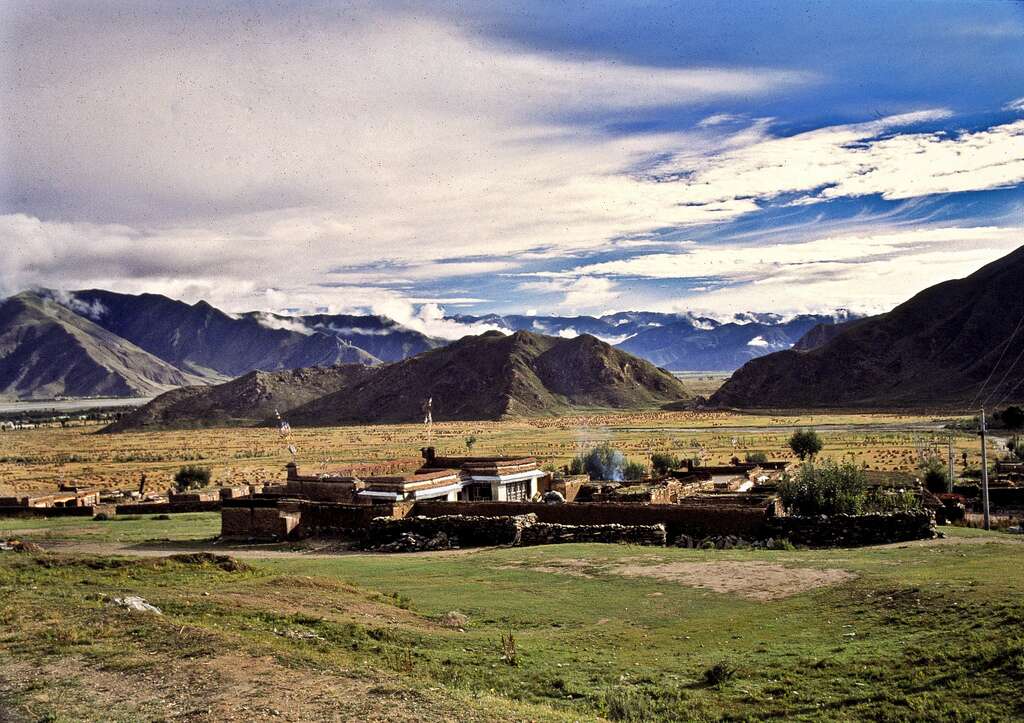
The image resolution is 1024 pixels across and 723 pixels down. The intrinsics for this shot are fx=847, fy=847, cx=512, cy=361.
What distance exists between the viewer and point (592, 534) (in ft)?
88.4

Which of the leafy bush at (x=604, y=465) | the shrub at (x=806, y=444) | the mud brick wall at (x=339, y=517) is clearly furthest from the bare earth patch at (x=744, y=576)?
the shrub at (x=806, y=444)

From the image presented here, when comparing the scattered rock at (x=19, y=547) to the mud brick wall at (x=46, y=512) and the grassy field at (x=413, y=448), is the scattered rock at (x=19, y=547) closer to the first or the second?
the mud brick wall at (x=46, y=512)

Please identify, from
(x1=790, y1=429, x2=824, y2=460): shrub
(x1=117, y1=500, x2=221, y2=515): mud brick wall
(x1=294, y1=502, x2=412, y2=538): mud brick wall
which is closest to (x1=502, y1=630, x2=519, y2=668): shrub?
(x1=294, y1=502, x2=412, y2=538): mud brick wall

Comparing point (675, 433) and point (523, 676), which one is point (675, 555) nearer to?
point (523, 676)

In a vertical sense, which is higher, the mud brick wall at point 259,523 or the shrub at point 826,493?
the shrub at point 826,493

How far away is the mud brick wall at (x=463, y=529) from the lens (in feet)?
93.2

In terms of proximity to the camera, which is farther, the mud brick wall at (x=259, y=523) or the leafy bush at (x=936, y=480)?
the leafy bush at (x=936, y=480)

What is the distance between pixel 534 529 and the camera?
2802 centimetres

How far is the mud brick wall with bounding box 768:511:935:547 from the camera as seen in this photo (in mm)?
24000

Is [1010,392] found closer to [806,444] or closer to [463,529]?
[806,444]

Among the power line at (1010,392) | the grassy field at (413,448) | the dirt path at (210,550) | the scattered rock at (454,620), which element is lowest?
the grassy field at (413,448)

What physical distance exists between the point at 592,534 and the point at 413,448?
76.3 meters

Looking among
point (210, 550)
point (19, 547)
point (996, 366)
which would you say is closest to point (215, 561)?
point (210, 550)

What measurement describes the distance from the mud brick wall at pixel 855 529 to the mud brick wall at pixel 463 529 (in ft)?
27.0
